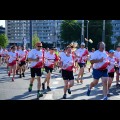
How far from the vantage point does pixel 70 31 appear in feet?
282

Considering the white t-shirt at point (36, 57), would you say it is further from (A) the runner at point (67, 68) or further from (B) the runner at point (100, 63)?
(B) the runner at point (100, 63)

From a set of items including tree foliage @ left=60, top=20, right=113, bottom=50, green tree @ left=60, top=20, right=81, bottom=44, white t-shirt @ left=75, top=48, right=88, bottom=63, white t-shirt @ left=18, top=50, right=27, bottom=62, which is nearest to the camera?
white t-shirt @ left=75, top=48, right=88, bottom=63

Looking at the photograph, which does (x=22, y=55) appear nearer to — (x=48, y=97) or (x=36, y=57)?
(x=36, y=57)

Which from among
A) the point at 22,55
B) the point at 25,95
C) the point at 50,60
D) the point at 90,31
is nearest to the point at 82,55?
the point at 50,60

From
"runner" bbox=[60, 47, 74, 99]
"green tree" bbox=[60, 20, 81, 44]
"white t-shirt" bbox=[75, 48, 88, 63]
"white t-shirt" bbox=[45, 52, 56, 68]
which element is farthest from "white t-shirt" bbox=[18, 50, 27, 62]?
"green tree" bbox=[60, 20, 81, 44]

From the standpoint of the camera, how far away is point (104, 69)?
35.5ft

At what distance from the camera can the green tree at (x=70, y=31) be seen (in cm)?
8450

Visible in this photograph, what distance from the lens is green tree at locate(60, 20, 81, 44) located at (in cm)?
8450

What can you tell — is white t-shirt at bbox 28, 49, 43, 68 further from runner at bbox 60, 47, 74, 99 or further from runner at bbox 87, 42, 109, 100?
runner at bbox 87, 42, 109, 100

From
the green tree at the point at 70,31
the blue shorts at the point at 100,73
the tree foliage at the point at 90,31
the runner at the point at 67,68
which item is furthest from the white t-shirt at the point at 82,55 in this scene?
the green tree at the point at 70,31

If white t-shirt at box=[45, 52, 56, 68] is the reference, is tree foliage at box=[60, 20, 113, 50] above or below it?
above
